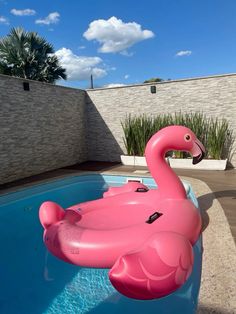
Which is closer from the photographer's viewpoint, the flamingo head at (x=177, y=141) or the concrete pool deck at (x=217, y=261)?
the concrete pool deck at (x=217, y=261)

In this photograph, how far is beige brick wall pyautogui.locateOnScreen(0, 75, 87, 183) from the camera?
6961 mm

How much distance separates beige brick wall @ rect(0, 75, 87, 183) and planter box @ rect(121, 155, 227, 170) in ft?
6.57

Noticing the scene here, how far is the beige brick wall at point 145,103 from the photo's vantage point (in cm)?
786

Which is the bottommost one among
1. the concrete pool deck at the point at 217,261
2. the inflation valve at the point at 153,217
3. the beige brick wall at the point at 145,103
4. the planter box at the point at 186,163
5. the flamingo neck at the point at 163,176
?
the concrete pool deck at the point at 217,261

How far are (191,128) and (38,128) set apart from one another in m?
4.50

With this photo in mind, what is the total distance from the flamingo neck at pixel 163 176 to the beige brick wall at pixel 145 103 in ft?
16.7

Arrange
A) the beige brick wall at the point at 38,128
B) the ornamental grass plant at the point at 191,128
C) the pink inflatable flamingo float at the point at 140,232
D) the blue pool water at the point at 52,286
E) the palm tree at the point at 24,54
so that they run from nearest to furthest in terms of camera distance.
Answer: the pink inflatable flamingo float at the point at 140,232 < the blue pool water at the point at 52,286 < the beige brick wall at the point at 38,128 < the ornamental grass plant at the point at 191,128 < the palm tree at the point at 24,54

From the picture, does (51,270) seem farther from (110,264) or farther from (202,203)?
(202,203)

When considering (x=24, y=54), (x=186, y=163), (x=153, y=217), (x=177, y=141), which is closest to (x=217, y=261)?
(x=153, y=217)

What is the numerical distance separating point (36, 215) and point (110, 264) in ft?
9.36

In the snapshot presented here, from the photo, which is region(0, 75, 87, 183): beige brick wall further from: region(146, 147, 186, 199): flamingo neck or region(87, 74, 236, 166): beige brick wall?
region(146, 147, 186, 199): flamingo neck

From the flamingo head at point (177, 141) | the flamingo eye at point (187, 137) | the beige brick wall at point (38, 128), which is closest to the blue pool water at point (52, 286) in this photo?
the flamingo head at point (177, 141)

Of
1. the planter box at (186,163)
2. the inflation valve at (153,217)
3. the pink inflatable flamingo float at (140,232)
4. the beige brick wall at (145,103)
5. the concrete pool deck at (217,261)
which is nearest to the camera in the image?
the concrete pool deck at (217,261)

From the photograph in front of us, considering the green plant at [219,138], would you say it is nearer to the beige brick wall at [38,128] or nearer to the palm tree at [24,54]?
the beige brick wall at [38,128]
